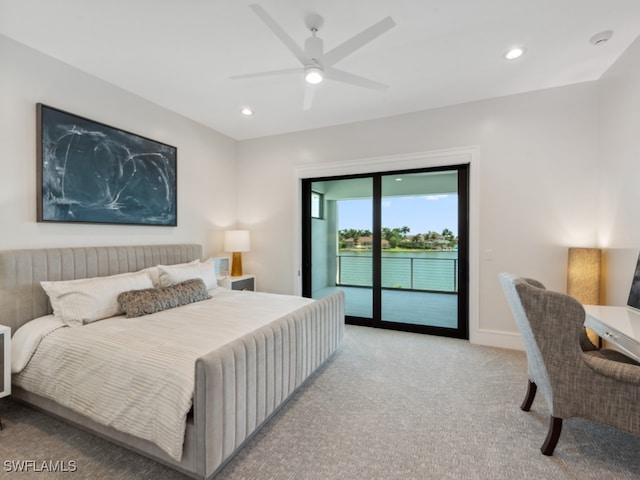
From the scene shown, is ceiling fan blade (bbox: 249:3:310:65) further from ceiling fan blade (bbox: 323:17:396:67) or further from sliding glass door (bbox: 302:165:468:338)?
sliding glass door (bbox: 302:165:468:338)

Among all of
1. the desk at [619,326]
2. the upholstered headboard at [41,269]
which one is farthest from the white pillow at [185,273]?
the desk at [619,326]

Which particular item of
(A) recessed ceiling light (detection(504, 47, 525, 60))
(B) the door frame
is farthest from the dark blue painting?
(A) recessed ceiling light (detection(504, 47, 525, 60))

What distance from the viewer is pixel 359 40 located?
1.93m

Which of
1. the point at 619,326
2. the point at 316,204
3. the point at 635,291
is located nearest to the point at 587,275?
the point at 635,291

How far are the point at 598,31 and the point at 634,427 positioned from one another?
2805 millimetres

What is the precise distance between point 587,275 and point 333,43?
3273 mm

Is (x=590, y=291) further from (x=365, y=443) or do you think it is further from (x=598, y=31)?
(x=365, y=443)

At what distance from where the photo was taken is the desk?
63.6 inches

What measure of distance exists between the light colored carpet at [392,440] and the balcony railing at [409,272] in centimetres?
138

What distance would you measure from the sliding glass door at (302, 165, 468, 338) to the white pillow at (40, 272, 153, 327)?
103 inches

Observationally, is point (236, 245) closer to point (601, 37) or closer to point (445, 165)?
point (445, 165)

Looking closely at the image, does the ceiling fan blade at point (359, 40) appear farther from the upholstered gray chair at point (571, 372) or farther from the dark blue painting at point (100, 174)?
the dark blue painting at point (100, 174)

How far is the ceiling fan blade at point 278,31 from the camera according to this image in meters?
1.71

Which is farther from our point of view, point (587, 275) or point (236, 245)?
point (236, 245)
